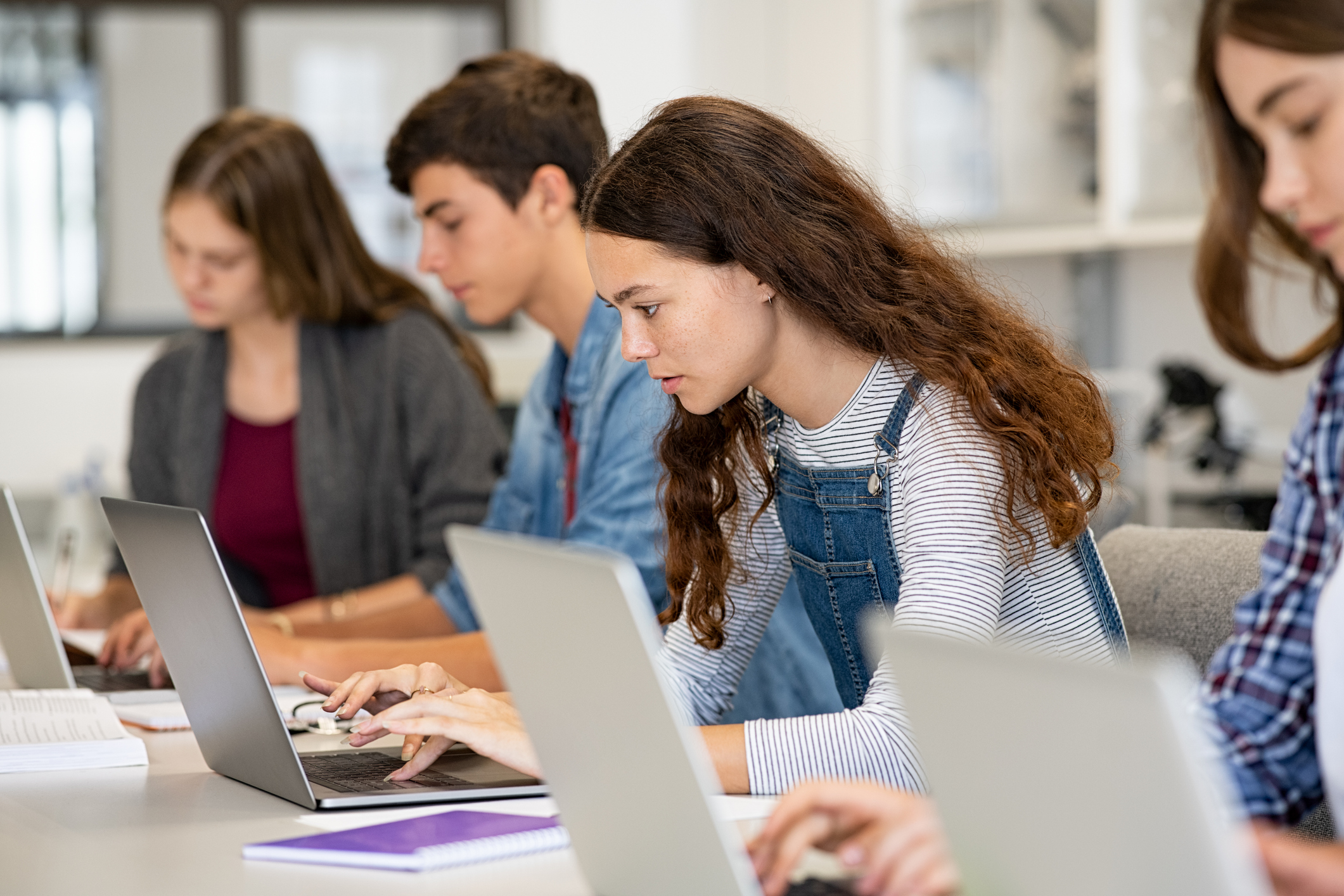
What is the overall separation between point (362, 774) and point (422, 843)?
0.25 metres

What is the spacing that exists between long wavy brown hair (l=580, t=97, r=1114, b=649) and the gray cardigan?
0.97 meters

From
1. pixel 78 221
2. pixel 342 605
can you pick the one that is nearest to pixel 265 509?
pixel 342 605

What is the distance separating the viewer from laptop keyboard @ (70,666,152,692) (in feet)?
5.46

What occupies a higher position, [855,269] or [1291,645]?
[855,269]

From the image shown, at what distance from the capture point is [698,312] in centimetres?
123

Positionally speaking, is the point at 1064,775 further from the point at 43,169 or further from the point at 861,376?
the point at 43,169

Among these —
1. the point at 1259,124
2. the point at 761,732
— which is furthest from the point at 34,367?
the point at 1259,124

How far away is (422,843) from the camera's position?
0.96 metres

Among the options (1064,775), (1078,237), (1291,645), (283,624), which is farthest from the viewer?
(1078,237)

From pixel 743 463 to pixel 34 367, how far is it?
343cm

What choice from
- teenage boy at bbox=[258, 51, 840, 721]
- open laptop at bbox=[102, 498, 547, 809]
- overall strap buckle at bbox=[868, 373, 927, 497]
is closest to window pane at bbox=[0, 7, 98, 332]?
teenage boy at bbox=[258, 51, 840, 721]

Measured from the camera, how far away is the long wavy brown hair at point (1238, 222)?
0.86 m

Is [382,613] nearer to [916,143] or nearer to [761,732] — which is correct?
[761,732]

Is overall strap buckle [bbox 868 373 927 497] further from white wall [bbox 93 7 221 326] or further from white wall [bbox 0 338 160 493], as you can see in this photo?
white wall [bbox 93 7 221 326]
